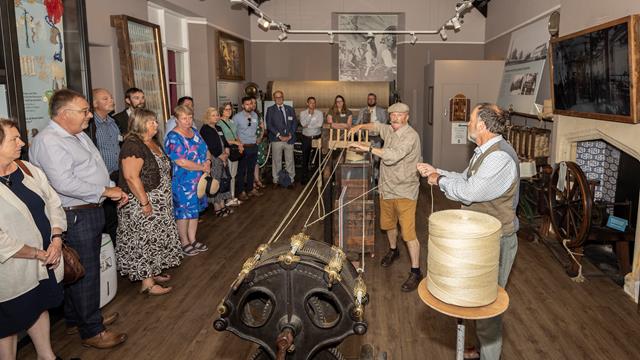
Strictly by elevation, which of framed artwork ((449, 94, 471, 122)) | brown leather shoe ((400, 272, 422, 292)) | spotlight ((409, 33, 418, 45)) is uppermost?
spotlight ((409, 33, 418, 45))

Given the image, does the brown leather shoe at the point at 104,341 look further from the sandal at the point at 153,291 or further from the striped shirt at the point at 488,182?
the striped shirt at the point at 488,182

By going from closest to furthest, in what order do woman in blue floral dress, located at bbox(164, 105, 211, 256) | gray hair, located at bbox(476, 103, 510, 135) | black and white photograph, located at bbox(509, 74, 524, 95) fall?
gray hair, located at bbox(476, 103, 510, 135) < woman in blue floral dress, located at bbox(164, 105, 211, 256) < black and white photograph, located at bbox(509, 74, 524, 95)

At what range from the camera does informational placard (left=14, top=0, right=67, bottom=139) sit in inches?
135

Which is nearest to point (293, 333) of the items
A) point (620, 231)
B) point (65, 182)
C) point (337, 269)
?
point (337, 269)

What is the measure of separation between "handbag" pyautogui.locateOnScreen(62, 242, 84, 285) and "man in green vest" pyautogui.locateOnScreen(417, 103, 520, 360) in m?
2.07

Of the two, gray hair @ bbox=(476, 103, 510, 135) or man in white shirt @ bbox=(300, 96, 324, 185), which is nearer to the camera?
gray hair @ bbox=(476, 103, 510, 135)

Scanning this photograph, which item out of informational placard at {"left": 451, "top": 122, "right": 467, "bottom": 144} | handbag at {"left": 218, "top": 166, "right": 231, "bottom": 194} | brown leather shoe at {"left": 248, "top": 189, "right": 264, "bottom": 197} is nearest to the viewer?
handbag at {"left": 218, "top": 166, "right": 231, "bottom": 194}

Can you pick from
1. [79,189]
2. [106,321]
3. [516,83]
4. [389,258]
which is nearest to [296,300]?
[79,189]

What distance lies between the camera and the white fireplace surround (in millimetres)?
4188

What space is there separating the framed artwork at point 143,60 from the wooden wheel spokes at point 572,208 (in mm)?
4501

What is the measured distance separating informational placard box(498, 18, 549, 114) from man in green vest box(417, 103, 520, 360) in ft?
16.1

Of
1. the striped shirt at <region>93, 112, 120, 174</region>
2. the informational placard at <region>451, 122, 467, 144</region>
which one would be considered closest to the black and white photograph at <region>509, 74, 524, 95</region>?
the informational placard at <region>451, 122, 467, 144</region>

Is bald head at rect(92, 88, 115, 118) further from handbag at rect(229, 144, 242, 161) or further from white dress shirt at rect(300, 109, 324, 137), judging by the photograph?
white dress shirt at rect(300, 109, 324, 137)

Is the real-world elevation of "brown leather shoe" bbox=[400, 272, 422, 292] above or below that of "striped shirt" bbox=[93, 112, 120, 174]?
below
